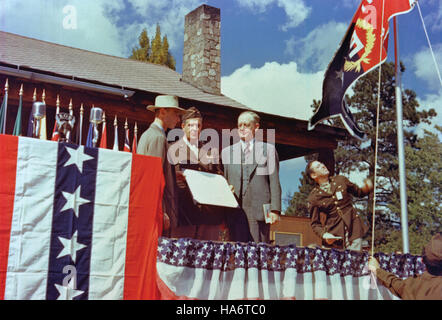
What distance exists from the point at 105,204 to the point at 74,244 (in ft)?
1.35

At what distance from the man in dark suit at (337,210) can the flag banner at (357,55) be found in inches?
32.8

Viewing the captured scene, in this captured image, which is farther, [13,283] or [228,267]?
[228,267]

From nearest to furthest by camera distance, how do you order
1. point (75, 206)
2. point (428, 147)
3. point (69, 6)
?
point (75, 206) → point (69, 6) → point (428, 147)

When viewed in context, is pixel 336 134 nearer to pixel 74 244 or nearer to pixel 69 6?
pixel 69 6

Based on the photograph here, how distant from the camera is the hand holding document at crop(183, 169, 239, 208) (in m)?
5.14

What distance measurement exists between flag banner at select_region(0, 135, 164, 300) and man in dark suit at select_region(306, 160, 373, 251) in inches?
91.9

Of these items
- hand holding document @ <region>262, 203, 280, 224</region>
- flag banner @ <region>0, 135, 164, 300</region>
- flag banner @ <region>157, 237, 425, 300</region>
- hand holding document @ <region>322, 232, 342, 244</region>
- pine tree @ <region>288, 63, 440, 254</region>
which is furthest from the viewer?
pine tree @ <region>288, 63, 440, 254</region>

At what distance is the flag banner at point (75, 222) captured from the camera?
4.10m

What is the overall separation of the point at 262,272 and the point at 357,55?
3526mm

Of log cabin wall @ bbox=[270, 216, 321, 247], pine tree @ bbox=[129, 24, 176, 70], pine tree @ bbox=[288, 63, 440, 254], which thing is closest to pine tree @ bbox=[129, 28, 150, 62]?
pine tree @ bbox=[129, 24, 176, 70]

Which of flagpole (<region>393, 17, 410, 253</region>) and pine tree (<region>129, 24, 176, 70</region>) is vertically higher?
pine tree (<region>129, 24, 176, 70</region>)

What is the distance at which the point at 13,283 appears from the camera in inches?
159

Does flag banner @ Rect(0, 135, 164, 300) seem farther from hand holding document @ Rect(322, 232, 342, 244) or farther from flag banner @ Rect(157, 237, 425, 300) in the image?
hand holding document @ Rect(322, 232, 342, 244)
